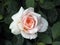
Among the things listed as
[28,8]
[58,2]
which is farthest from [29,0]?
[58,2]

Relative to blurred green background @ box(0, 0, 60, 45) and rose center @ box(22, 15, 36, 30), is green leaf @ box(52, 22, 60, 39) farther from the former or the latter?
rose center @ box(22, 15, 36, 30)

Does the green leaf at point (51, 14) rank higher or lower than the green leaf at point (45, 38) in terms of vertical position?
higher

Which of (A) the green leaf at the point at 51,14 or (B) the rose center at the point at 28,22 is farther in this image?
(A) the green leaf at the point at 51,14

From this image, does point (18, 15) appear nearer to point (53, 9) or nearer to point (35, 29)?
point (35, 29)

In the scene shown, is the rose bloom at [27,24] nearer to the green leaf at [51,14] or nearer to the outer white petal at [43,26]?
the outer white petal at [43,26]

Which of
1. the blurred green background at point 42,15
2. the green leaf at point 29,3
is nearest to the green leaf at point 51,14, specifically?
the blurred green background at point 42,15

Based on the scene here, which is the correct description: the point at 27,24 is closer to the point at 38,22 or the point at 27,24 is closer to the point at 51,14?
the point at 38,22

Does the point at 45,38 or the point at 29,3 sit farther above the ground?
the point at 29,3

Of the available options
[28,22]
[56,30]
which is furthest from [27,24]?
[56,30]

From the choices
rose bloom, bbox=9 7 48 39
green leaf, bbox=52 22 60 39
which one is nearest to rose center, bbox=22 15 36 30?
rose bloom, bbox=9 7 48 39
